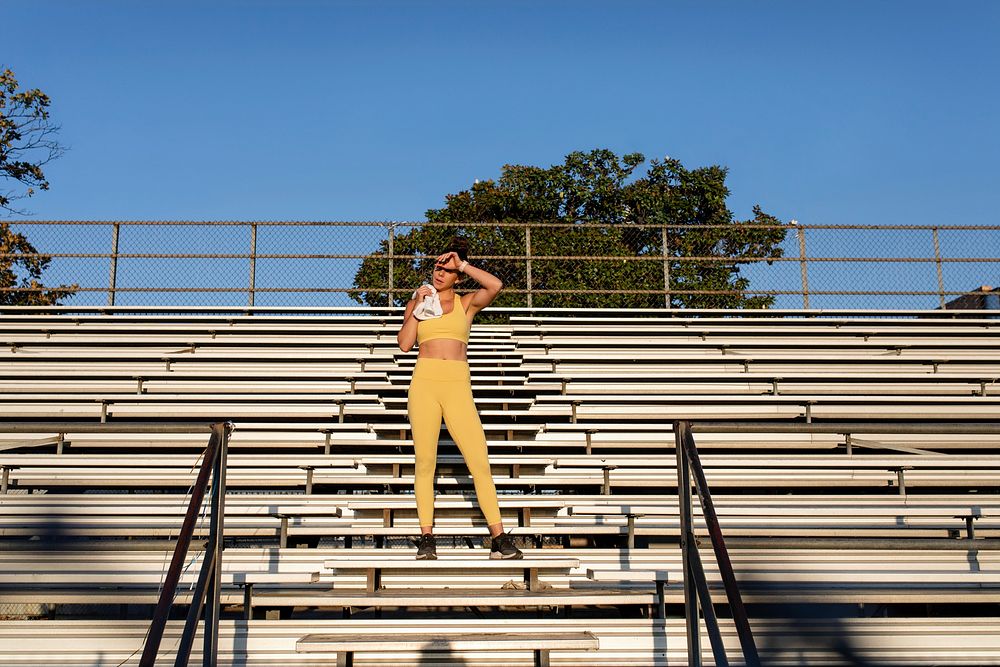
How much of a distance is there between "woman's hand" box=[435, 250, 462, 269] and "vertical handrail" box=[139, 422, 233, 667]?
1386 mm

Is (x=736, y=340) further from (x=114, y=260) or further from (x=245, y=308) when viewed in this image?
(x=114, y=260)

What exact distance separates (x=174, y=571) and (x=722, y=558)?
1.80 metres

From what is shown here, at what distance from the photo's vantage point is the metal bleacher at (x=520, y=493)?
12.0 ft

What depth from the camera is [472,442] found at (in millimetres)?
4125

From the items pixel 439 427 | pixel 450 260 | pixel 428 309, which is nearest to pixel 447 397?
pixel 439 427

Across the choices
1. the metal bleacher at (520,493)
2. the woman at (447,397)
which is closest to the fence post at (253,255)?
the metal bleacher at (520,493)

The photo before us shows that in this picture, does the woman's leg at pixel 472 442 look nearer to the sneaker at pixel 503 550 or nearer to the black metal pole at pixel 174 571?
the sneaker at pixel 503 550

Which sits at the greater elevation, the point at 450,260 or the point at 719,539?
the point at 450,260

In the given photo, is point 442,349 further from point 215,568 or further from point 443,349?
point 215,568

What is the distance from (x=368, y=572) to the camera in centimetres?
404

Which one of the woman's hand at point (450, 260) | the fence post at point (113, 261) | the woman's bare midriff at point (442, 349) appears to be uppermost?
the fence post at point (113, 261)

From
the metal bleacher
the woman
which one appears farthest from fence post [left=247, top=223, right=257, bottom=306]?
the woman

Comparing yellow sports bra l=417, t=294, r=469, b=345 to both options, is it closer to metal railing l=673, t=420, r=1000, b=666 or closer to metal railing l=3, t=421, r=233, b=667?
metal railing l=3, t=421, r=233, b=667

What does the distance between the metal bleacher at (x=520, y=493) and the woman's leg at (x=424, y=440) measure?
26 cm
